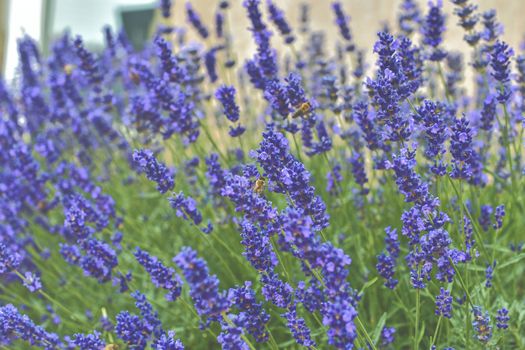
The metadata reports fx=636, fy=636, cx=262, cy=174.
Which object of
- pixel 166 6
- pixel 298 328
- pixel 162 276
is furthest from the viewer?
pixel 166 6

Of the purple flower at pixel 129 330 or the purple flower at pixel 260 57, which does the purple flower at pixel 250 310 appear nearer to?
the purple flower at pixel 129 330

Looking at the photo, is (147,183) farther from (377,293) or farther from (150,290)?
(377,293)

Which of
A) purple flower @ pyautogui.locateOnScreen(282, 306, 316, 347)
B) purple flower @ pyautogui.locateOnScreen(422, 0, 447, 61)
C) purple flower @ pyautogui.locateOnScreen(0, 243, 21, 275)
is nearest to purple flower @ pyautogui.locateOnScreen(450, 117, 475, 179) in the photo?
purple flower @ pyautogui.locateOnScreen(282, 306, 316, 347)

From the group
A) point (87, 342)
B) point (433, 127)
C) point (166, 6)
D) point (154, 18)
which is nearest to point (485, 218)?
point (433, 127)

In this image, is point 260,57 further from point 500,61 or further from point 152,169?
point 500,61

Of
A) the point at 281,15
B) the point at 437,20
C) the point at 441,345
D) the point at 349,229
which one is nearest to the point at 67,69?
the point at 281,15

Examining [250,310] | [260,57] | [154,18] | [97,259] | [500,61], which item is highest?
[154,18]
